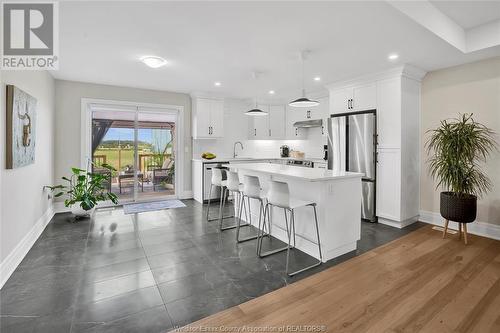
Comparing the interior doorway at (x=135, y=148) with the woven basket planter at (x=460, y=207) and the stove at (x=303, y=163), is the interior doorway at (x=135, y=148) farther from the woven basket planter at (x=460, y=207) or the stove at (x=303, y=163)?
the woven basket planter at (x=460, y=207)

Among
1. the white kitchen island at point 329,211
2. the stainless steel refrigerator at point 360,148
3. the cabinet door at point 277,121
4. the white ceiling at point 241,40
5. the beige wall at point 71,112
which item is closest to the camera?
the white ceiling at point 241,40

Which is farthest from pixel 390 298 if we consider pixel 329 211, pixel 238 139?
pixel 238 139

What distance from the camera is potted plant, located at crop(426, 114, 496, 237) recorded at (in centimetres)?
335

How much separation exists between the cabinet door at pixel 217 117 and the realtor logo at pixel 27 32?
3.24 meters

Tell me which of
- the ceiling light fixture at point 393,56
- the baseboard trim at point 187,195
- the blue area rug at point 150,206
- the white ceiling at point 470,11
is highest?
the white ceiling at point 470,11

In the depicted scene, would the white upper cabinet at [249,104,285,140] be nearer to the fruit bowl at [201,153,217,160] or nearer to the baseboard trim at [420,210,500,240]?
the fruit bowl at [201,153,217,160]

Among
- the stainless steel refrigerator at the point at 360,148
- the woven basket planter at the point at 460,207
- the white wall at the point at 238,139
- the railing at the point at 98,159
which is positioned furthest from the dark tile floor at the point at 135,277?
the white wall at the point at 238,139

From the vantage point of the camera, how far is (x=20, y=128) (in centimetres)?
283

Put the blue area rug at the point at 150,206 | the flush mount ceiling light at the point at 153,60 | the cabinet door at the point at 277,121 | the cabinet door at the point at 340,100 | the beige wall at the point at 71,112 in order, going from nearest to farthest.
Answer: the flush mount ceiling light at the point at 153,60 < the cabinet door at the point at 340,100 < the beige wall at the point at 71,112 < the blue area rug at the point at 150,206 < the cabinet door at the point at 277,121

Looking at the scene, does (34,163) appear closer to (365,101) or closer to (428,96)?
(365,101)

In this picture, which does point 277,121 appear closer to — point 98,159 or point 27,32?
point 98,159

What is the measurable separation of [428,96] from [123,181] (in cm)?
636

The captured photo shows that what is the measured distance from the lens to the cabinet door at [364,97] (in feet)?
14.1

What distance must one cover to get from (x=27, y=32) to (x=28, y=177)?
175cm
